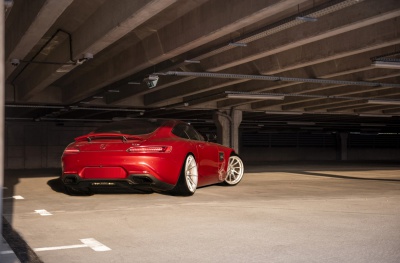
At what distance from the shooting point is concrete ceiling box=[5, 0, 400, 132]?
29.1 ft

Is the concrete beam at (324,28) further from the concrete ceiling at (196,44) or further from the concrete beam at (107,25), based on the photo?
the concrete beam at (107,25)

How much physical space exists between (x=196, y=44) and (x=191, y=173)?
2.59 m

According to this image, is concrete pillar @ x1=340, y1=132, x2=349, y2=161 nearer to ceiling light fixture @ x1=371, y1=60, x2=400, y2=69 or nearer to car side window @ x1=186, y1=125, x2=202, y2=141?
ceiling light fixture @ x1=371, y1=60, x2=400, y2=69

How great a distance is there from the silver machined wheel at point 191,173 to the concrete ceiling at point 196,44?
7.45 feet

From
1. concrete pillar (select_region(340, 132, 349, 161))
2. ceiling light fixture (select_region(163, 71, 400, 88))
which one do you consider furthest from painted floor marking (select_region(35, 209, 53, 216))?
concrete pillar (select_region(340, 132, 349, 161))

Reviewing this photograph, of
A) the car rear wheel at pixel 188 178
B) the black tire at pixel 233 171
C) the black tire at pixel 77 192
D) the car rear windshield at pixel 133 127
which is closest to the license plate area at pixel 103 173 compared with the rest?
the black tire at pixel 77 192

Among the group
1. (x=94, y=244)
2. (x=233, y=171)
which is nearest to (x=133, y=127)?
(x=233, y=171)

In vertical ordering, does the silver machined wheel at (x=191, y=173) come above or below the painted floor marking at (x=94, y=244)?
above

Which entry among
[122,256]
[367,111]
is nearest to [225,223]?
[122,256]

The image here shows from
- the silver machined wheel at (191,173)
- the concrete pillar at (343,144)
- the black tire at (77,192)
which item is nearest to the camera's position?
the silver machined wheel at (191,173)

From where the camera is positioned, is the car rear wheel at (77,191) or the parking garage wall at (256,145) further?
the parking garage wall at (256,145)

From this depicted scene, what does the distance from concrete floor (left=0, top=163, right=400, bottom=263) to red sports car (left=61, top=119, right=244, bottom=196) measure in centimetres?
30

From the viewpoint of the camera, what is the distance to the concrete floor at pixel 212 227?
15.1ft

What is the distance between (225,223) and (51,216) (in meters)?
2.26
